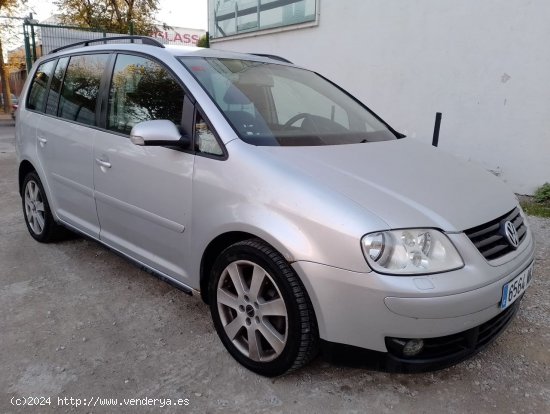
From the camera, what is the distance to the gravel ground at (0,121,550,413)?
2.11 meters

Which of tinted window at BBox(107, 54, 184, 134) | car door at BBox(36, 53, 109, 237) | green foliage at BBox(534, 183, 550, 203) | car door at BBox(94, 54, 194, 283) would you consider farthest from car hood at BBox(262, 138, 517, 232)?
green foliage at BBox(534, 183, 550, 203)

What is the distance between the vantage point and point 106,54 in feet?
10.5

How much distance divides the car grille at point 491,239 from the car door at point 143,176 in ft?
4.73

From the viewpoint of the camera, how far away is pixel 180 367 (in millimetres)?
2352

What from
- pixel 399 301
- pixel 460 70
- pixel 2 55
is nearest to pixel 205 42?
pixel 460 70

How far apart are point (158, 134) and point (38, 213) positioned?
2.32 m

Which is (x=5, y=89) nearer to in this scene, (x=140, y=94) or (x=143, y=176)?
(x=140, y=94)

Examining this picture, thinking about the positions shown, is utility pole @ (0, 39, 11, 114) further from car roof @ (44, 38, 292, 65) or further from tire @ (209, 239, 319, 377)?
tire @ (209, 239, 319, 377)

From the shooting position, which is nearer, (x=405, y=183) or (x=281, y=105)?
(x=405, y=183)

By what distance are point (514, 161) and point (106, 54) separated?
16.5 ft

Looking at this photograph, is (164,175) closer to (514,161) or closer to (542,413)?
(542,413)

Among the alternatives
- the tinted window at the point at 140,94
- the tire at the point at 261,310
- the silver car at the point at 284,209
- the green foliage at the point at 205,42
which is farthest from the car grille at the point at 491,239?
the green foliage at the point at 205,42

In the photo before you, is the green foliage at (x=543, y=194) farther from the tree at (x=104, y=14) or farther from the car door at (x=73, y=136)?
the tree at (x=104, y=14)

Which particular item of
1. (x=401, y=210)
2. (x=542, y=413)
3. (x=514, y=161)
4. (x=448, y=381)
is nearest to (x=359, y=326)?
(x=401, y=210)
